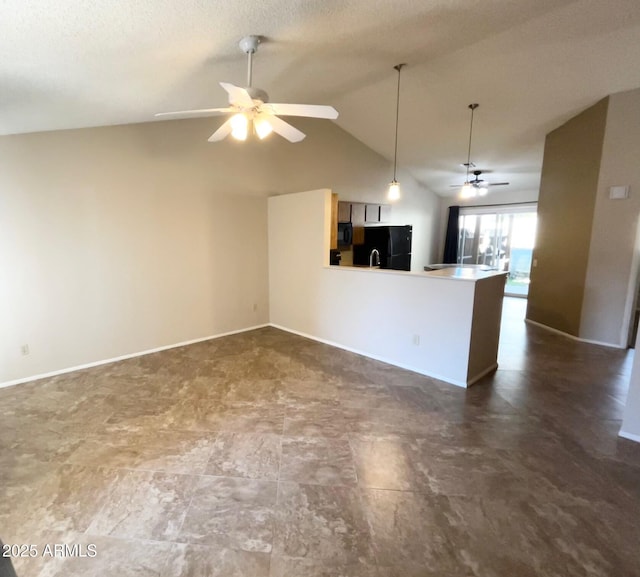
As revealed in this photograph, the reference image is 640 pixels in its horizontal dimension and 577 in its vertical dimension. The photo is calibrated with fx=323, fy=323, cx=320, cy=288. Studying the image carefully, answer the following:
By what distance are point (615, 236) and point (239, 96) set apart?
485 centimetres

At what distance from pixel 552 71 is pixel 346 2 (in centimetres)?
283

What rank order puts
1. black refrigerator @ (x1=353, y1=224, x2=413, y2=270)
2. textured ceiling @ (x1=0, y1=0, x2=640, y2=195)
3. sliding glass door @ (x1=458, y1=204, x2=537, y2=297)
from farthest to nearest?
sliding glass door @ (x1=458, y1=204, x2=537, y2=297)
black refrigerator @ (x1=353, y1=224, x2=413, y2=270)
textured ceiling @ (x1=0, y1=0, x2=640, y2=195)

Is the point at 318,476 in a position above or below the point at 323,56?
below

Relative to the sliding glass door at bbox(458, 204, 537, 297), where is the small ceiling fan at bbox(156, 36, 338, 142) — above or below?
above

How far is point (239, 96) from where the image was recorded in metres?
2.04

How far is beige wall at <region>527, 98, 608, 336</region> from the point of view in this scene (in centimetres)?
433

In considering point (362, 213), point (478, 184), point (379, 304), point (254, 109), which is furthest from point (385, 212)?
point (254, 109)

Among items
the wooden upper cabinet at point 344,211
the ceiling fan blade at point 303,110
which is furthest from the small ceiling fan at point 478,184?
the ceiling fan blade at point 303,110

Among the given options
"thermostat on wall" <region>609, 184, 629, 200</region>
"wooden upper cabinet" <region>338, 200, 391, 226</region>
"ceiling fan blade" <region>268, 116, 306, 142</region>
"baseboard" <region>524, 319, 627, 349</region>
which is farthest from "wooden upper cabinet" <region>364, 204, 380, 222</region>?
"ceiling fan blade" <region>268, 116, 306, 142</region>

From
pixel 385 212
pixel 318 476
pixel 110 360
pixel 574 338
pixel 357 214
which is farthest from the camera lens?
pixel 385 212

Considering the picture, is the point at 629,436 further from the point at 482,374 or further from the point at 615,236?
the point at 615,236

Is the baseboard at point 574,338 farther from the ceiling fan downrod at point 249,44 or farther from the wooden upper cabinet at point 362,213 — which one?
the ceiling fan downrod at point 249,44

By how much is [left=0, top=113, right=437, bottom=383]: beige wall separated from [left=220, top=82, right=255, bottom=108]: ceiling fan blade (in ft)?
7.12

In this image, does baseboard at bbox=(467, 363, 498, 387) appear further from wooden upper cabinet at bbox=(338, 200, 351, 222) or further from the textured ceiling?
wooden upper cabinet at bbox=(338, 200, 351, 222)
